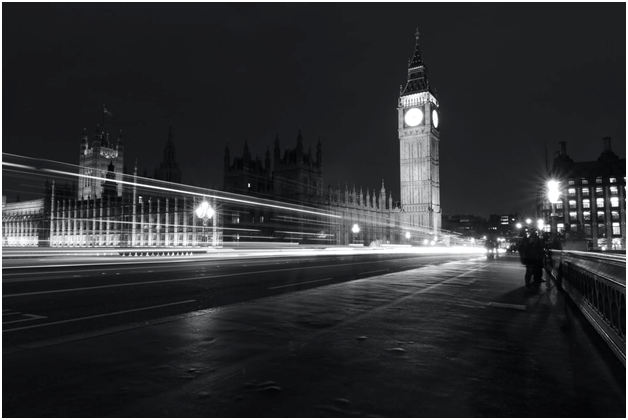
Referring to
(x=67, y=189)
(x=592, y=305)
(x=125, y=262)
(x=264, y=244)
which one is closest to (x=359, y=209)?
(x=264, y=244)

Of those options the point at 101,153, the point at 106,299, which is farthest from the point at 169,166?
the point at 106,299

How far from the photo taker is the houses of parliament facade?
904 inches

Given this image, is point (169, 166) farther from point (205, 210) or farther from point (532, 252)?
point (532, 252)

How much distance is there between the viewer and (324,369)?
16.5 feet

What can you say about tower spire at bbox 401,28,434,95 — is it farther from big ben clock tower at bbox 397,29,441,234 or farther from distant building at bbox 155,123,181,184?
distant building at bbox 155,123,181,184

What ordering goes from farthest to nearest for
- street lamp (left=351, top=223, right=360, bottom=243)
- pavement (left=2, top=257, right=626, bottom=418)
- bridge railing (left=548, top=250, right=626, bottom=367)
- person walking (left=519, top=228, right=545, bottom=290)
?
1. street lamp (left=351, top=223, right=360, bottom=243)
2. person walking (left=519, top=228, right=545, bottom=290)
3. bridge railing (left=548, top=250, right=626, bottom=367)
4. pavement (left=2, top=257, right=626, bottom=418)

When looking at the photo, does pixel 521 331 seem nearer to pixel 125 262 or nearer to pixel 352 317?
pixel 352 317

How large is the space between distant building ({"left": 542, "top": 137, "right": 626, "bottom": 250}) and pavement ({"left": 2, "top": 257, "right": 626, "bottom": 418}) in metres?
111

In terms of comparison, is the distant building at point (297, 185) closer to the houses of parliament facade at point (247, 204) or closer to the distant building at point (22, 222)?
the houses of parliament facade at point (247, 204)

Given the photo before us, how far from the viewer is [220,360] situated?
17.7 ft

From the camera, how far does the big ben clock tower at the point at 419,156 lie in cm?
10612

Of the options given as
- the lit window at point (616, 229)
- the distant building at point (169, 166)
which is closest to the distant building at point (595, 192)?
the lit window at point (616, 229)

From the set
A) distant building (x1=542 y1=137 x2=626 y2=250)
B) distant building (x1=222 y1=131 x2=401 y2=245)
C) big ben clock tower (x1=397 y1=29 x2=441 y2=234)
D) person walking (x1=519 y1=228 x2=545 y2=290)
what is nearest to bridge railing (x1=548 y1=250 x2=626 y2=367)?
person walking (x1=519 y1=228 x2=545 y2=290)

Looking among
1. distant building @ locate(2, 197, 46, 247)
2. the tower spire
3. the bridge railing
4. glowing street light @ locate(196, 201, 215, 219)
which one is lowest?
the bridge railing
